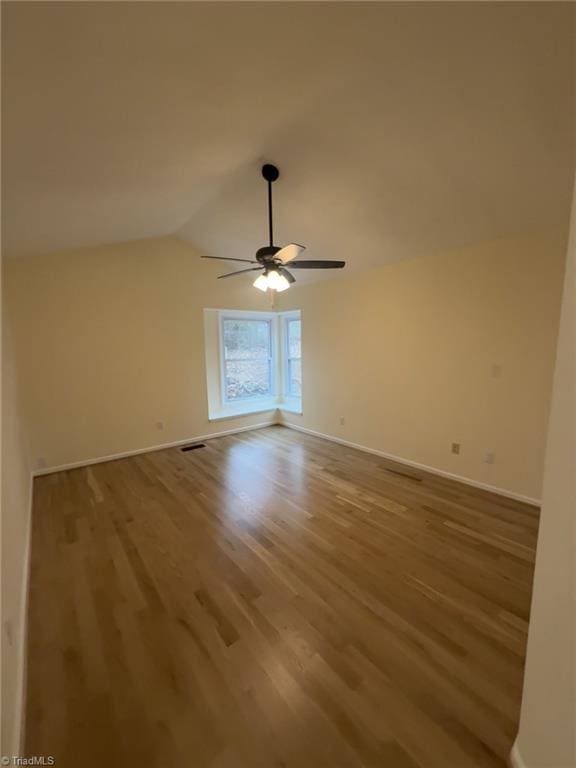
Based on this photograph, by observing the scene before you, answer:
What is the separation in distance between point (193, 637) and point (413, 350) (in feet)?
10.6

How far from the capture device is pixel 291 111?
190cm

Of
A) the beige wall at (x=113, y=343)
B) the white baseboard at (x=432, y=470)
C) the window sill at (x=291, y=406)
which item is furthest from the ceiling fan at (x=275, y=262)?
the window sill at (x=291, y=406)

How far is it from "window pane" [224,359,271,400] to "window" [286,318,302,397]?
1.29 feet

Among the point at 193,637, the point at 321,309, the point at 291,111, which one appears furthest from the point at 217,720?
the point at 321,309

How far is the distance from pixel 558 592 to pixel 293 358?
4871 millimetres

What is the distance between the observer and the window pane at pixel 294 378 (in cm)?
553

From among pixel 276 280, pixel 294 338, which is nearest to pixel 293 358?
pixel 294 338

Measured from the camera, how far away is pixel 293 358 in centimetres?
561

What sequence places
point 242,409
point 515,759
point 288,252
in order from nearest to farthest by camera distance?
point 515,759, point 288,252, point 242,409

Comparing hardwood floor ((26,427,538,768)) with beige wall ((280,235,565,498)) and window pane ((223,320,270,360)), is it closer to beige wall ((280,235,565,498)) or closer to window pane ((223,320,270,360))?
beige wall ((280,235,565,498))

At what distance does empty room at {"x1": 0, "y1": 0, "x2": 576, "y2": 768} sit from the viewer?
3.82 feet

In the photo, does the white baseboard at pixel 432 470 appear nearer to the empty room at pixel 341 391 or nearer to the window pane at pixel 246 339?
the empty room at pixel 341 391

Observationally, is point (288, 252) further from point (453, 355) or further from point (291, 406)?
point (291, 406)

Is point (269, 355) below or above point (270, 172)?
below
